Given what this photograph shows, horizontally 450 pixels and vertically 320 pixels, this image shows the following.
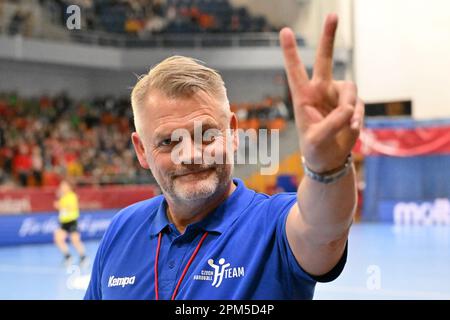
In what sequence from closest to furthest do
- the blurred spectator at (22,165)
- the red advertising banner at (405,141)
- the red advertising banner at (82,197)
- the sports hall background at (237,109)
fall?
1. the sports hall background at (237,109)
2. the red advertising banner at (82,197)
3. the blurred spectator at (22,165)
4. the red advertising banner at (405,141)

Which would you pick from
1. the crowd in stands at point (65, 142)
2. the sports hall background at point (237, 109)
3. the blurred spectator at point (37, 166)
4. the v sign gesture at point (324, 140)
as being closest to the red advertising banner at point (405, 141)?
the sports hall background at point (237, 109)

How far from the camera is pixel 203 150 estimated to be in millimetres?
1934

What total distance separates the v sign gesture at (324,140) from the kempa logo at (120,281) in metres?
0.53

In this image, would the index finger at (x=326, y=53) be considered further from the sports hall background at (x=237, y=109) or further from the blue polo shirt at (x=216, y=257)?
the sports hall background at (x=237, y=109)

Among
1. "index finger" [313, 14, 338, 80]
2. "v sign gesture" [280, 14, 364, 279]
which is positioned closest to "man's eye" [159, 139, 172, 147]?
"v sign gesture" [280, 14, 364, 279]

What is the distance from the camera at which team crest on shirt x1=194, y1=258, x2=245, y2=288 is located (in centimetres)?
188

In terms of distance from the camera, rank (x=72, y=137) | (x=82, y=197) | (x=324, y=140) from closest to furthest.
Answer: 1. (x=324, y=140)
2. (x=82, y=197)
3. (x=72, y=137)

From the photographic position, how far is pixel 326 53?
1529mm

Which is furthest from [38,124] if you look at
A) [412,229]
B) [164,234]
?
[164,234]

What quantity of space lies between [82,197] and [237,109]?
8.62m

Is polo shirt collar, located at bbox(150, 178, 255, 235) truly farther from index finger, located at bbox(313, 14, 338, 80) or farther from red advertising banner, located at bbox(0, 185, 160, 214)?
red advertising banner, located at bbox(0, 185, 160, 214)

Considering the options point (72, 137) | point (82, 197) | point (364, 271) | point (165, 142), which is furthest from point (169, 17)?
point (165, 142)

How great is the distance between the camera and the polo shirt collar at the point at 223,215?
6.55 ft

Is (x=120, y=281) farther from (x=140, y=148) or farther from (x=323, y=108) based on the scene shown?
(x=323, y=108)
